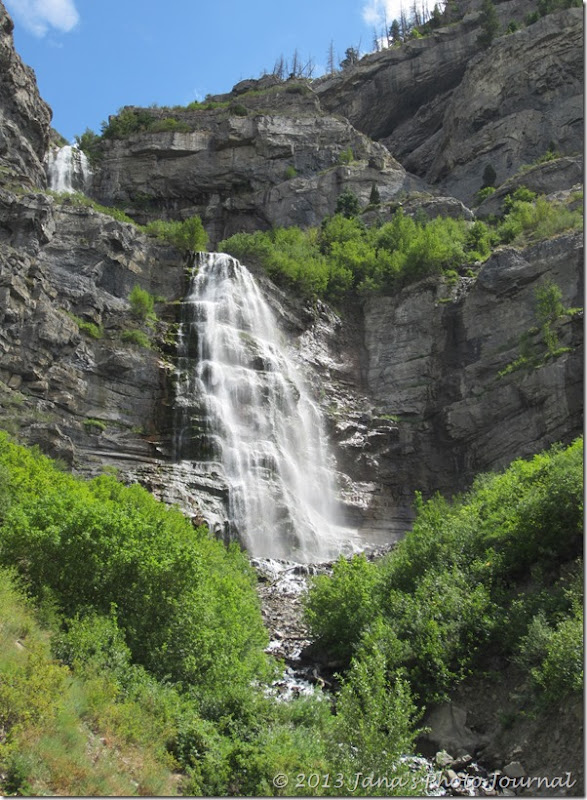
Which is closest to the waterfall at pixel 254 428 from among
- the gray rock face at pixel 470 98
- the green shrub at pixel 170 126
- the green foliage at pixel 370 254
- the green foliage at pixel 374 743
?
the green foliage at pixel 370 254

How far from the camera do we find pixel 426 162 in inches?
3083

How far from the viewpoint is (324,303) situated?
47.9m

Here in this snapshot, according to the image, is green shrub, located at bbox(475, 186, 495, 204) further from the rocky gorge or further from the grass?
the grass

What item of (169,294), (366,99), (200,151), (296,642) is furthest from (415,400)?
(366,99)

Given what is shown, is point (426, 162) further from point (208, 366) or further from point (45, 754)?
point (45, 754)

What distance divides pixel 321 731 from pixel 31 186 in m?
40.1

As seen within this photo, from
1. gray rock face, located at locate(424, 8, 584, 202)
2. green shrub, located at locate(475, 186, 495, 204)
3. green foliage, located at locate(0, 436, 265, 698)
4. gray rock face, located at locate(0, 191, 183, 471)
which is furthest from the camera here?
gray rock face, located at locate(424, 8, 584, 202)

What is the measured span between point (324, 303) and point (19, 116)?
86.0 ft

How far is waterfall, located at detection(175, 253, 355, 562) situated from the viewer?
105ft

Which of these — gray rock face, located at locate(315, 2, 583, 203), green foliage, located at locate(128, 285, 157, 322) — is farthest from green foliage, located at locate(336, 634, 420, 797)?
gray rock face, located at locate(315, 2, 583, 203)

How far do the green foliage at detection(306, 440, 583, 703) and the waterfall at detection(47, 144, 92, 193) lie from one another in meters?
50.6

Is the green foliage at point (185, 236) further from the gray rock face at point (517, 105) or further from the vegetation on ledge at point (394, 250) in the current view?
the gray rock face at point (517, 105)

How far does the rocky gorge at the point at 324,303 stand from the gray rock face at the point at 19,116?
0.16m

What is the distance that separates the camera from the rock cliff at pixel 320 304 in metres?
33.4
